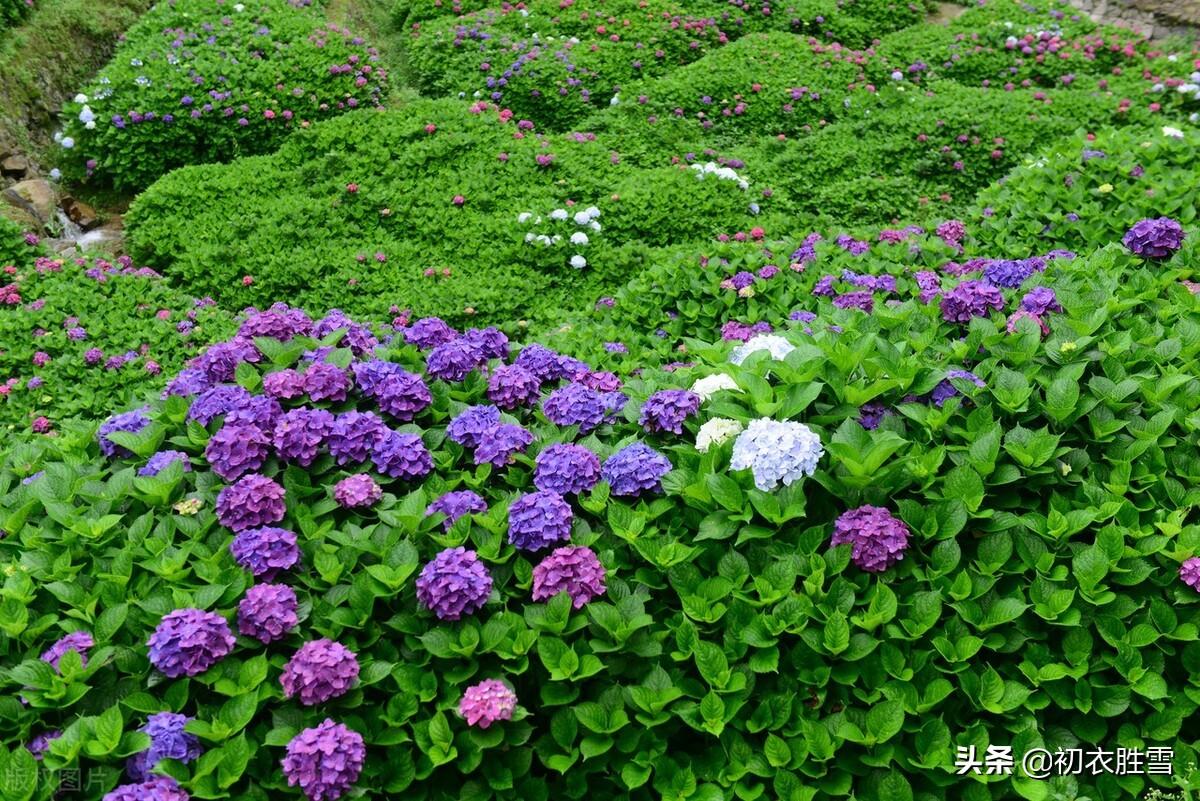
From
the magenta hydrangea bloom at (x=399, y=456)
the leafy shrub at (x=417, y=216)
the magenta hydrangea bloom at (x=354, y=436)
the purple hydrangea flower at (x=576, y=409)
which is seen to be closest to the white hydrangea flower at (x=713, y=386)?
the purple hydrangea flower at (x=576, y=409)

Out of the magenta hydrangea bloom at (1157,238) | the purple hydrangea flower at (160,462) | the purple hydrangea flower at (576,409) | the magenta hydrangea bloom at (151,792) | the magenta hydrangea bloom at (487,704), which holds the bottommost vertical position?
the magenta hydrangea bloom at (1157,238)

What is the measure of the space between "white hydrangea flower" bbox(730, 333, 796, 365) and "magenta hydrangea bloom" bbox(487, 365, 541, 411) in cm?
89

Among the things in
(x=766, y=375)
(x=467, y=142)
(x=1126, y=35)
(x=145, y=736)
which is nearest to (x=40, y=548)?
(x=145, y=736)

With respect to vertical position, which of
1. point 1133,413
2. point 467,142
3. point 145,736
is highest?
point 145,736

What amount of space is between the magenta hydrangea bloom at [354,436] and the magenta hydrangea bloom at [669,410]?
1.03 m

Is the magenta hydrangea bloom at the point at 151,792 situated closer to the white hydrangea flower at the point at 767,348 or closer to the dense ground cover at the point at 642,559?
the dense ground cover at the point at 642,559

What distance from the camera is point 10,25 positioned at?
27.1ft

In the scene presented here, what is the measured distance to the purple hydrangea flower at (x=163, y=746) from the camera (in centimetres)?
254

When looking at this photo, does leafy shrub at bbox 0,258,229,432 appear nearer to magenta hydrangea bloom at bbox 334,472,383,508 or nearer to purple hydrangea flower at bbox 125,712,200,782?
magenta hydrangea bloom at bbox 334,472,383,508

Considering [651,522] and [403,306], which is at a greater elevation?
[651,522]

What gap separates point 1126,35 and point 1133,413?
922cm

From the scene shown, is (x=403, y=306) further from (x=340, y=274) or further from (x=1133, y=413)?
(x=1133, y=413)

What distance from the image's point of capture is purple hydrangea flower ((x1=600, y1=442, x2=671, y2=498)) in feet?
10.9

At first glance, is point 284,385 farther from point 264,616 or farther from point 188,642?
point 188,642
